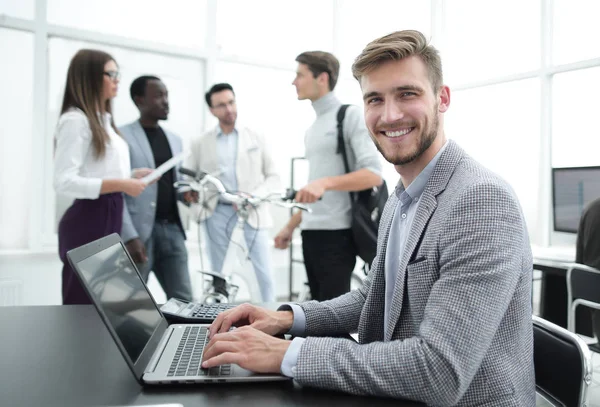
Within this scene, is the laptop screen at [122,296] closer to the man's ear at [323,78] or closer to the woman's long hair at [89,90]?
the woman's long hair at [89,90]

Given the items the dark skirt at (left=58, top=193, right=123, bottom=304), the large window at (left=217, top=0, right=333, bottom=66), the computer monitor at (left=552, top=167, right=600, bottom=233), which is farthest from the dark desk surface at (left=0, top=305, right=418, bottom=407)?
the large window at (left=217, top=0, right=333, bottom=66)

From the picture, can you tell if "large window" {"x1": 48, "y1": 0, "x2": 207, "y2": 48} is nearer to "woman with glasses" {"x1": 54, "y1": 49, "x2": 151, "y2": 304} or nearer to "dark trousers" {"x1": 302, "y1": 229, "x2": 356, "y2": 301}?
"woman with glasses" {"x1": 54, "y1": 49, "x2": 151, "y2": 304}

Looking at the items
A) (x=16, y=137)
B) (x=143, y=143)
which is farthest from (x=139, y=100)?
(x=16, y=137)

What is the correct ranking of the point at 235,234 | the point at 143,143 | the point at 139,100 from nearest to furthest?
the point at 235,234 < the point at 143,143 < the point at 139,100

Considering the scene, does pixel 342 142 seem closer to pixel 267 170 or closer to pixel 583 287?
pixel 267 170

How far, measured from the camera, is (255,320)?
42.4 inches

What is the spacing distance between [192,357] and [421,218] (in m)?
0.50

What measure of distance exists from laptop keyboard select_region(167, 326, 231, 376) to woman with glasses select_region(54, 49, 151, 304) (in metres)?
1.31

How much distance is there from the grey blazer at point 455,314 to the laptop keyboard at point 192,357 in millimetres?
149

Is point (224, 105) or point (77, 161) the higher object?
point (224, 105)

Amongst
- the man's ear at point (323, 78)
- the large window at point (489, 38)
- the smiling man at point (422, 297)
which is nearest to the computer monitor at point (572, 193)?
the large window at point (489, 38)

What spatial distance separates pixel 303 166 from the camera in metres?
5.02

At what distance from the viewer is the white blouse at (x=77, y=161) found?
222cm

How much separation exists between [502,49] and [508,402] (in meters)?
4.50
